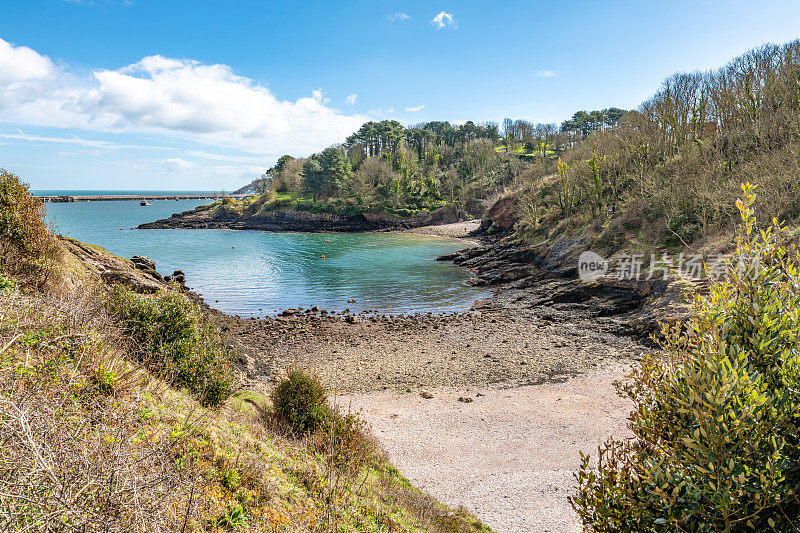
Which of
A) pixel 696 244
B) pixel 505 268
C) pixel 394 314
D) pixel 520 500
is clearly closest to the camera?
pixel 520 500

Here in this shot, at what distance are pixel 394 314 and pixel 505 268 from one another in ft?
53.4

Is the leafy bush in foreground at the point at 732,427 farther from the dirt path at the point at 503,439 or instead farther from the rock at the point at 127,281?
the rock at the point at 127,281

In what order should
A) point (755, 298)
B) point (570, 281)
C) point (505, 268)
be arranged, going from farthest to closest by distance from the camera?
point (505, 268) → point (570, 281) → point (755, 298)

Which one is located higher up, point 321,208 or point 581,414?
point 321,208

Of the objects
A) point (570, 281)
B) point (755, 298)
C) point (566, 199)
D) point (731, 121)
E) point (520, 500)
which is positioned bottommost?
point (520, 500)

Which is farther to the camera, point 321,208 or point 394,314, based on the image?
point 321,208

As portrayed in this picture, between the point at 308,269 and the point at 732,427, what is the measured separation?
149 feet

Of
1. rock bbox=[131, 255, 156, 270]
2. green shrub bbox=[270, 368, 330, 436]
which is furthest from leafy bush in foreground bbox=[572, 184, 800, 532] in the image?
rock bbox=[131, 255, 156, 270]

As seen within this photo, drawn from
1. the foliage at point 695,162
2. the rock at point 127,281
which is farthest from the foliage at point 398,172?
the rock at point 127,281

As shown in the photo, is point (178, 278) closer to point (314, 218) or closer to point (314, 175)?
point (314, 218)

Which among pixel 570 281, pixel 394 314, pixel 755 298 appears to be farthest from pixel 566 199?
pixel 755 298

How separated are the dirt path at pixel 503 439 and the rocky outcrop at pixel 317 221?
6765 centimetres

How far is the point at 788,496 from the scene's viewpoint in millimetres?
3504

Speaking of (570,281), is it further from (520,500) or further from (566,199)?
(520,500)
